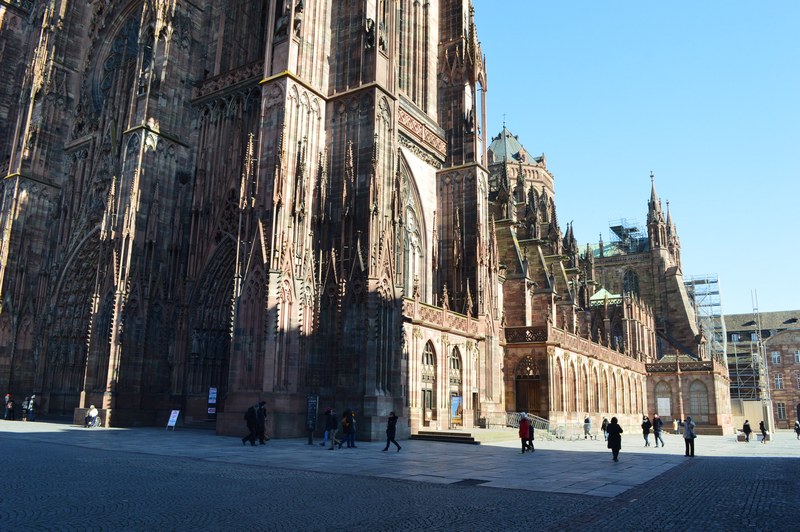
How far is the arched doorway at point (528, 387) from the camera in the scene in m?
37.9

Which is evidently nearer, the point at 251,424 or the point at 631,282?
the point at 251,424

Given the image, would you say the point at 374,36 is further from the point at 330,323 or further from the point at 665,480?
the point at 665,480

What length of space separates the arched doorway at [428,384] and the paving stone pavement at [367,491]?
926 cm

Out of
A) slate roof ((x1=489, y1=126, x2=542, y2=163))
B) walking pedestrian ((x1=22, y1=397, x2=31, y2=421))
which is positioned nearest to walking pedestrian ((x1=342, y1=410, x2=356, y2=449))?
walking pedestrian ((x1=22, y1=397, x2=31, y2=421))

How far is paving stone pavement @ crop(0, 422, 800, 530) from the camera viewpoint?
8.29 m

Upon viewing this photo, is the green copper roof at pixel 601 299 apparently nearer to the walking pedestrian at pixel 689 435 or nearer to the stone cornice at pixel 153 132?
the walking pedestrian at pixel 689 435

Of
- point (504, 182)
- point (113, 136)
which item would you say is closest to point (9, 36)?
point (113, 136)

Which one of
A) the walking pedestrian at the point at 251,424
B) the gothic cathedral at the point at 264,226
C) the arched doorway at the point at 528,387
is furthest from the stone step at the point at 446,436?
the arched doorway at the point at 528,387

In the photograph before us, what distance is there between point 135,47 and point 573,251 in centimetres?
4227

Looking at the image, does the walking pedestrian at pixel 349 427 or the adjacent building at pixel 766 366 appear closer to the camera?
the walking pedestrian at pixel 349 427

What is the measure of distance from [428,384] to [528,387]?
12272 mm

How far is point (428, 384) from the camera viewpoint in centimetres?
2858

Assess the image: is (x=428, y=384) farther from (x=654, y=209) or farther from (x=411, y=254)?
(x=654, y=209)

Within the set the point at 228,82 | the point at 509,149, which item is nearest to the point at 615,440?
the point at 228,82
